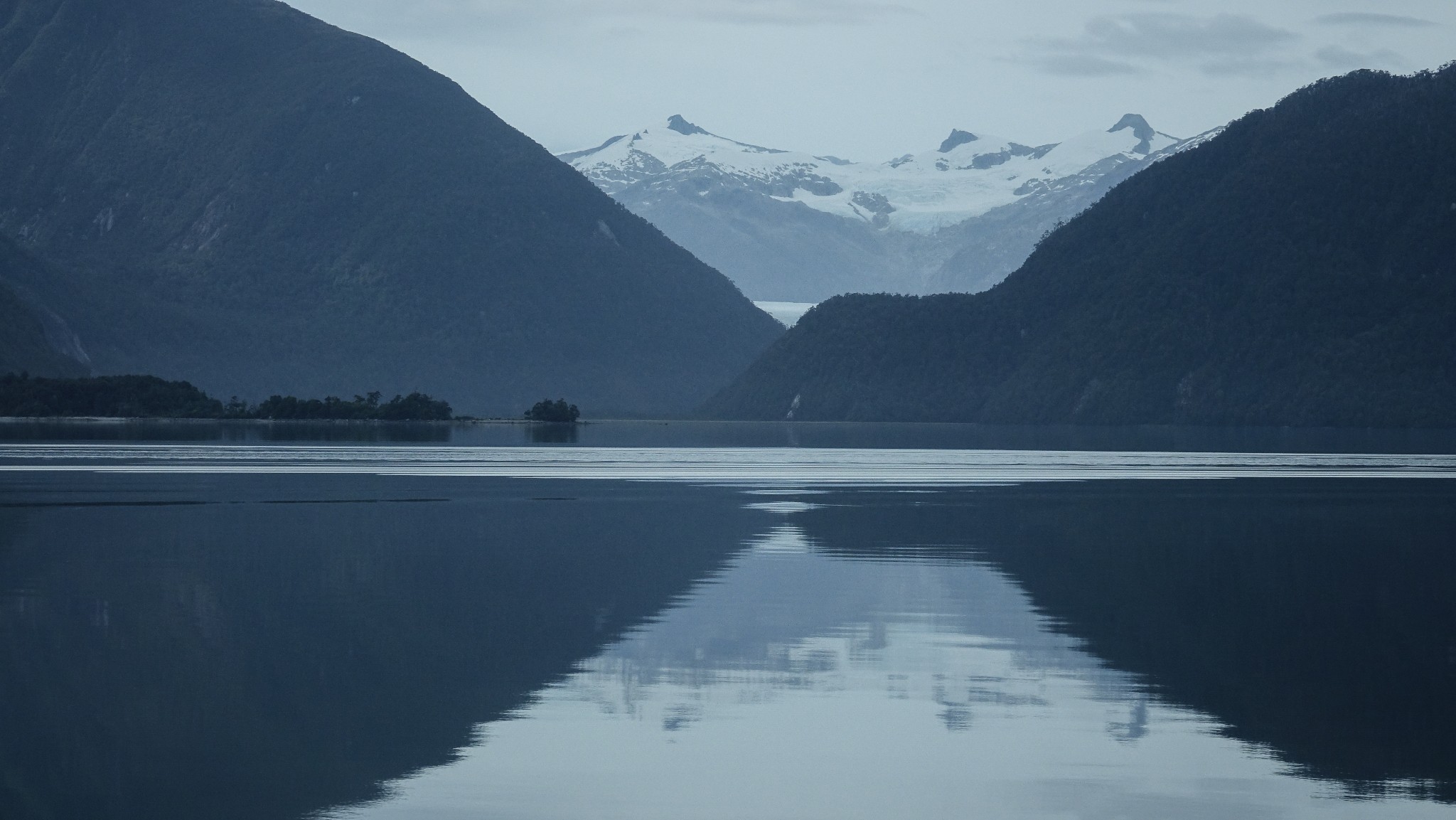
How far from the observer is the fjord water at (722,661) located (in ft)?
46.0

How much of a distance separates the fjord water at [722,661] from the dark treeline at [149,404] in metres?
112

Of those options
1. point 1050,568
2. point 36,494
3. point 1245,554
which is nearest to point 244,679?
point 1050,568

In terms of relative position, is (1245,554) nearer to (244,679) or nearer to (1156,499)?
(1156,499)

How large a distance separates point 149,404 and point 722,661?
13924 cm

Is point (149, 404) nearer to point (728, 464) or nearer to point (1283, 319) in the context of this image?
point (728, 464)

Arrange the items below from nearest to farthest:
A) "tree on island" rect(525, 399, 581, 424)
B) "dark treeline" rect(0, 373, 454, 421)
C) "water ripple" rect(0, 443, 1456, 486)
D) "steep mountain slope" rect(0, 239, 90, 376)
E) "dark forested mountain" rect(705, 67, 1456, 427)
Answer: "water ripple" rect(0, 443, 1456, 486) → "dark treeline" rect(0, 373, 454, 421) → "tree on island" rect(525, 399, 581, 424) → "dark forested mountain" rect(705, 67, 1456, 427) → "steep mountain slope" rect(0, 239, 90, 376)

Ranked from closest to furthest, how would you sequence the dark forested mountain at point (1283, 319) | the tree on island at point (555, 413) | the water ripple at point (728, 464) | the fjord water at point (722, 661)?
the fjord water at point (722, 661) < the water ripple at point (728, 464) < the tree on island at point (555, 413) < the dark forested mountain at point (1283, 319)

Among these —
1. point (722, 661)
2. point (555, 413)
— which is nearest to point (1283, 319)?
point (555, 413)

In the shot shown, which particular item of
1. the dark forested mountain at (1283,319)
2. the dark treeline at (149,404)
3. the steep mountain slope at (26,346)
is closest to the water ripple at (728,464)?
the dark treeline at (149,404)

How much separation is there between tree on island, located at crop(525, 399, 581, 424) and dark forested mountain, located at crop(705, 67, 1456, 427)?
39256mm

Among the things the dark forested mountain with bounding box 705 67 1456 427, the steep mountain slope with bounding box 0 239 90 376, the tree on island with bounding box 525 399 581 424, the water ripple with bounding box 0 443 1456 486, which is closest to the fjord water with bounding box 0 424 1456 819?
the water ripple with bounding box 0 443 1456 486

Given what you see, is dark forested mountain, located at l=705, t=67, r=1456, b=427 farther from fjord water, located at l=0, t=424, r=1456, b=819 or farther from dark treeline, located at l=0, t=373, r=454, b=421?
fjord water, located at l=0, t=424, r=1456, b=819

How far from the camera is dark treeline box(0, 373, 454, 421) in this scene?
147m

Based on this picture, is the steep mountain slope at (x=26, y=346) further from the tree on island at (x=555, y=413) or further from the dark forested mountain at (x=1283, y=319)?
the dark forested mountain at (x=1283, y=319)
